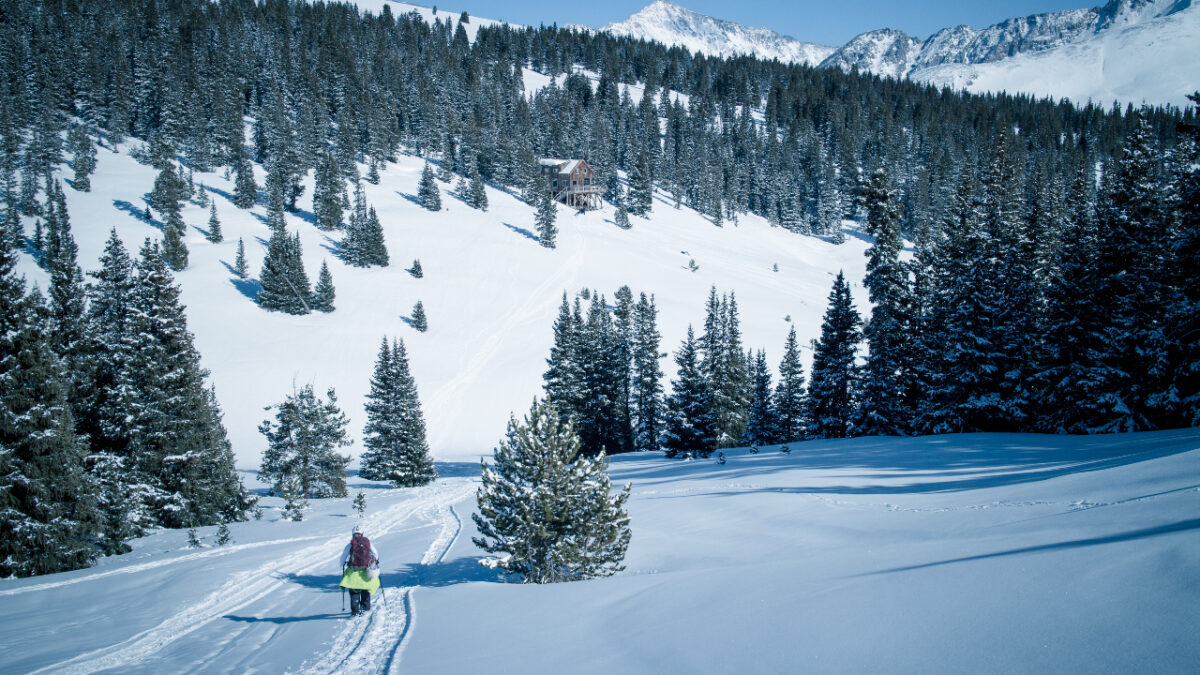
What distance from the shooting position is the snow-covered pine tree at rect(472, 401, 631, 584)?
1057 cm

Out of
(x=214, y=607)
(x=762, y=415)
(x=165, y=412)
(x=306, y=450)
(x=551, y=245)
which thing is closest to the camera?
(x=214, y=607)

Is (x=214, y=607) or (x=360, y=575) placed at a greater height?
(x=360, y=575)

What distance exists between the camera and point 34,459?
14.9 m

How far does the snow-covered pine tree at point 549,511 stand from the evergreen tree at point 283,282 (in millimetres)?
54234

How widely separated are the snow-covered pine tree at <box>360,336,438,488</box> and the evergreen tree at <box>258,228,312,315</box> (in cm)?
2714

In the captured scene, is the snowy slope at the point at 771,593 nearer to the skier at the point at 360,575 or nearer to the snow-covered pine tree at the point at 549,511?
the skier at the point at 360,575

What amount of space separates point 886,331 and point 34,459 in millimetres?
32043

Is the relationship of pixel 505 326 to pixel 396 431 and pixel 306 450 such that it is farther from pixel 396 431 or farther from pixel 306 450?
pixel 306 450

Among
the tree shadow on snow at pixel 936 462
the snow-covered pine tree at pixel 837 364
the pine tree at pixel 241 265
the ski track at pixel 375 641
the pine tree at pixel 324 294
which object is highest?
the pine tree at pixel 241 265

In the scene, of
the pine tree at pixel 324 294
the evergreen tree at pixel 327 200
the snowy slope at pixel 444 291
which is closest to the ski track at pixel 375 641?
the snowy slope at pixel 444 291

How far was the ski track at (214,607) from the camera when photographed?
7.68 meters

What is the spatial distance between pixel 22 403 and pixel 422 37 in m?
169

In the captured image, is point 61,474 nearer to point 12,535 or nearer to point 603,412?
point 12,535

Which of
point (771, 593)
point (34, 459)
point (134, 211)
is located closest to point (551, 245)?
point (134, 211)
